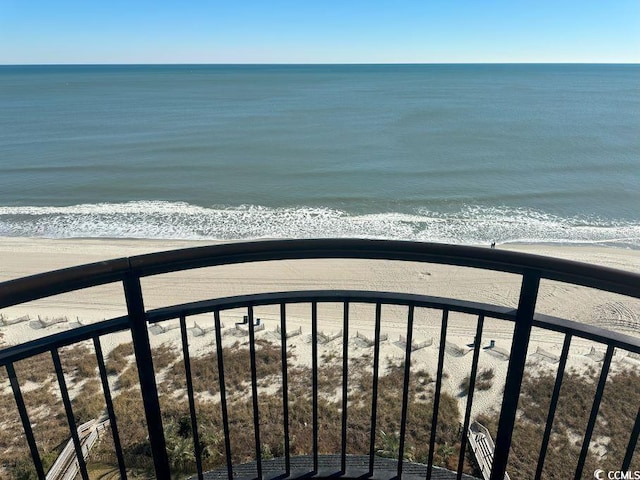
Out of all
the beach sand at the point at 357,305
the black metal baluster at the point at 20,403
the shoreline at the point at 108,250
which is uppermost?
the black metal baluster at the point at 20,403

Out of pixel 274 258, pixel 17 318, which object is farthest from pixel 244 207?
pixel 274 258

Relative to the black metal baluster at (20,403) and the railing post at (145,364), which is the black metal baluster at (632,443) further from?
the black metal baluster at (20,403)

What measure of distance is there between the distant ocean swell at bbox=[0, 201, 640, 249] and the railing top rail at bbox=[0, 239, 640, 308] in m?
19.0

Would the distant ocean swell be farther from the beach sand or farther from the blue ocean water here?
the beach sand

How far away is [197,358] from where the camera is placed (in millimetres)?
10266

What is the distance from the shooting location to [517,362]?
2.05 meters

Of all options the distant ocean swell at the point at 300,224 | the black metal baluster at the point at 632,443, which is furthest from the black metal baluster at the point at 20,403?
the distant ocean swell at the point at 300,224

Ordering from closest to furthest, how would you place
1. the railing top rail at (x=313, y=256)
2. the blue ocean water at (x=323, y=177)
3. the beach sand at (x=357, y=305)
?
the railing top rail at (x=313, y=256) < the beach sand at (x=357, y=305) < the blue ocean water at (x=323, y=177)

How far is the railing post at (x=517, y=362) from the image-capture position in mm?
1896

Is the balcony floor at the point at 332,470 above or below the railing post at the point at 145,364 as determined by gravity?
below

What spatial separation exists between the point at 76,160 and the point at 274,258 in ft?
119

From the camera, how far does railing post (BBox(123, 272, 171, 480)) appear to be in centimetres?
185

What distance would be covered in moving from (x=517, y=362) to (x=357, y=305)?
42.4 ft

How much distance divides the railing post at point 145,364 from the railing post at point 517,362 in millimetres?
1451
